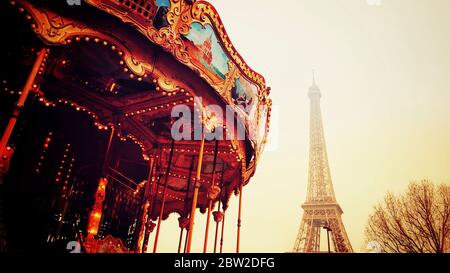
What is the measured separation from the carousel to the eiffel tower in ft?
92.7

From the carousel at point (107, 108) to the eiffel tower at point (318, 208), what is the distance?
1112 inches

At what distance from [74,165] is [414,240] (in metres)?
20.2

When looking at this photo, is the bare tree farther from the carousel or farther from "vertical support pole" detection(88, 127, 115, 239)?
"vertical support pole" detection(88, 127, 115, 239)

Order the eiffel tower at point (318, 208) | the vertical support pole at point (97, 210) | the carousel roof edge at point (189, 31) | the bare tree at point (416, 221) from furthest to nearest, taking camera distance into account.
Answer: the eiffel tower at point (318, 208) → the bare tree at point (416, 221) → the vertical support pole at point (97, 210) → the carousel roof edge at point (189, 31)

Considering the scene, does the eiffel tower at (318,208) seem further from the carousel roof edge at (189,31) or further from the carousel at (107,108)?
the carousel roof edge at (189,31)

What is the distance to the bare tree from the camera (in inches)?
645

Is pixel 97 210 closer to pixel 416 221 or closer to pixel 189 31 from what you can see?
pixel 189 31

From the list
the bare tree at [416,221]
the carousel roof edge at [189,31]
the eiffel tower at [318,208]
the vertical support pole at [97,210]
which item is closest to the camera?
the carousel roof edge at [189,31]

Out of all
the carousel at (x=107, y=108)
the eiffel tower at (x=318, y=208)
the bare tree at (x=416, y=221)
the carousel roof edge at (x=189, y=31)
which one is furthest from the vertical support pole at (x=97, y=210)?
the eiffel tower at (x=318, y=208)

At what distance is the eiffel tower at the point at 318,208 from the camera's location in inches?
1494

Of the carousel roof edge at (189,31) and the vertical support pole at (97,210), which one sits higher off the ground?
the carousel roof edge at (189,31)

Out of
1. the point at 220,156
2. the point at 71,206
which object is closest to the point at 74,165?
the point at 71,206

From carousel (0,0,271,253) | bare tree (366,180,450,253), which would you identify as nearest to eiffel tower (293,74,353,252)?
bare tree (366,180,450,253)

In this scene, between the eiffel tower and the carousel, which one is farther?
the eiffel tower
